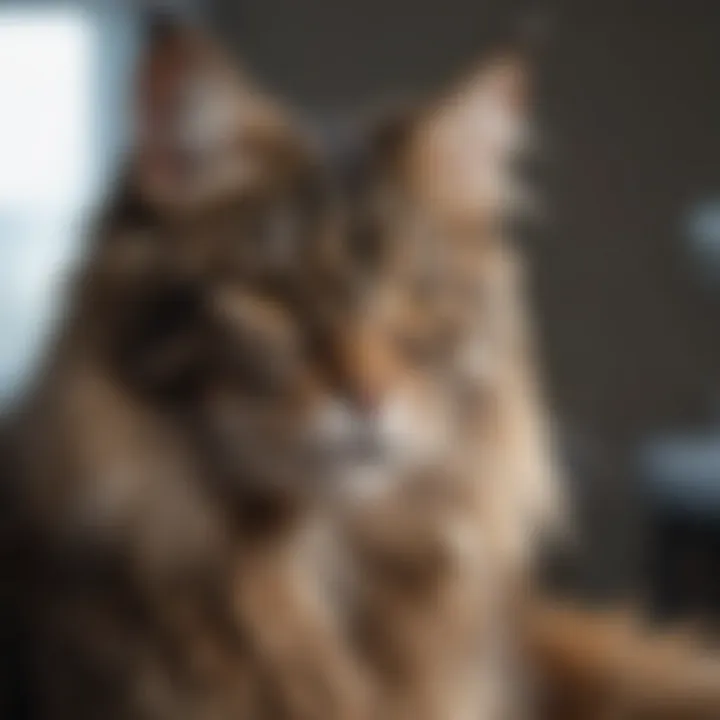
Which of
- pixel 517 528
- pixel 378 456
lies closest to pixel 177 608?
pixel 378 456

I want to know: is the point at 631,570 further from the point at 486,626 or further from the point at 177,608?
the point at 177,608

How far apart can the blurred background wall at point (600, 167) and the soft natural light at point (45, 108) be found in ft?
0.07

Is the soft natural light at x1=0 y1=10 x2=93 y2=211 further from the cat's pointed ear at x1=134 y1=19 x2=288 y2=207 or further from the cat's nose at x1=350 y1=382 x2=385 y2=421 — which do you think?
the cat's nose at x1=350 y1=382 x2=385 y2=421

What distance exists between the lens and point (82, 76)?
1106 millimetres

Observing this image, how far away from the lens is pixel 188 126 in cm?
95

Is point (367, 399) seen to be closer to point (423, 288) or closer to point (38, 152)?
point (423, 288)

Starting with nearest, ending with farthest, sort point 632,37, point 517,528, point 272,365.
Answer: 1. point 272,365
2. point 517,528
3. point 632,37

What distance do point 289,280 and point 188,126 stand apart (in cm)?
13

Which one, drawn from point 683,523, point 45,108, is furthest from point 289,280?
point 683,523

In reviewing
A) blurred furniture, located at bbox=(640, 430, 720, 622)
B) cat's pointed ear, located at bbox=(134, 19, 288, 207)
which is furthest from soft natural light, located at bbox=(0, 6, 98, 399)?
blurred furniture, located at bbox=(640, 430, 720, 622)

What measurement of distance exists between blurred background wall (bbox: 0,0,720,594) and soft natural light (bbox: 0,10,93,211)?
21mm

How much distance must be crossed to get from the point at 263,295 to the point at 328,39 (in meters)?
0.29

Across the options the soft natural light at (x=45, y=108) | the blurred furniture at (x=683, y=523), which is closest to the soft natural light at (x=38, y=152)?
the soft natural light at (x=45, y=108)

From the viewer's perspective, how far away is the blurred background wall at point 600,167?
113 cm
